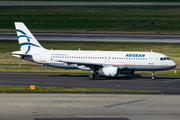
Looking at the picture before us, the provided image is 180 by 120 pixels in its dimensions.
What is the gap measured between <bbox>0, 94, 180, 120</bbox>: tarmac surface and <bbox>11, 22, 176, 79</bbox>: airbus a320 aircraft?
13964 millimetres

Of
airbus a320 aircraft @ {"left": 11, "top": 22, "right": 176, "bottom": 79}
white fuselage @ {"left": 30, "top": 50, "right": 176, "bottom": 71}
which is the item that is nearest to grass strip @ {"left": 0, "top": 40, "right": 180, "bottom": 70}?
airbus a320 aircraft @ {"left": 11, "top": 22, "right": 176, "bottom": 79}

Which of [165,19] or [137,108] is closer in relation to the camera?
[137,108]

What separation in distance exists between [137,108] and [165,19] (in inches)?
3873

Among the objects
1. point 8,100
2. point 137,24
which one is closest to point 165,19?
point 137,24

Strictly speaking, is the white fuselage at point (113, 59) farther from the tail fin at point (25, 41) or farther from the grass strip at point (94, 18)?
the grass strip at point (94, 18)

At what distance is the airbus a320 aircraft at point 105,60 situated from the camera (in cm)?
4710

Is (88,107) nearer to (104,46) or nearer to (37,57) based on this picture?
(37,57)

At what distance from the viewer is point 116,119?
79.6 ft

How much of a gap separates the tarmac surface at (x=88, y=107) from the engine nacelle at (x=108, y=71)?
489 inches

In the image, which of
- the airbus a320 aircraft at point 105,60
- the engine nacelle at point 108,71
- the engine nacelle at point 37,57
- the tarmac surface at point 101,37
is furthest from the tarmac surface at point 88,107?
the tarmac surface at point 101,37

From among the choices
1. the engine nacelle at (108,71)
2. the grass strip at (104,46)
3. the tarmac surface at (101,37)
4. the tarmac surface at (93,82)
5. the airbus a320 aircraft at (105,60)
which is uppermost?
the tarmac surface at (101,37)

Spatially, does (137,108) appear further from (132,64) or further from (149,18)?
(149,18)

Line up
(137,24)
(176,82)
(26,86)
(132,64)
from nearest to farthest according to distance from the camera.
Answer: (26,86), (176,82), (132,64), (137,24)

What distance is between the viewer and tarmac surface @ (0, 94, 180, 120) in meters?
24.9
